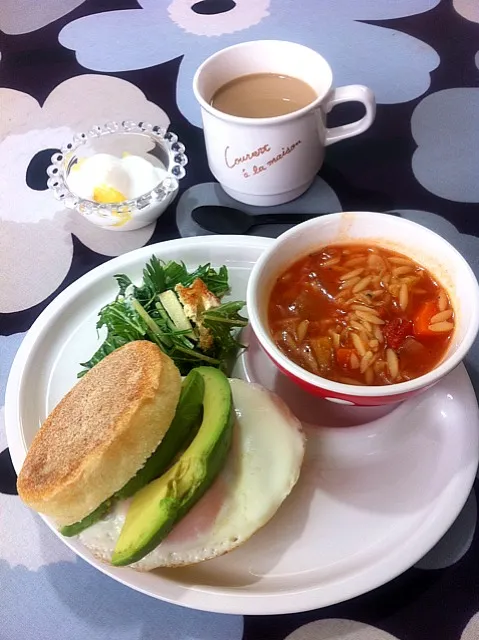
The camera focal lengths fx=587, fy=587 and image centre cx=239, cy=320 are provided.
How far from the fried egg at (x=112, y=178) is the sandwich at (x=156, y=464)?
0.80 meters

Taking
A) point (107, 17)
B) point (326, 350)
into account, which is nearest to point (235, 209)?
point (326, 350)

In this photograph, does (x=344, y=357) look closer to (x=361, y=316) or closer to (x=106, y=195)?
(x=361, y=316)

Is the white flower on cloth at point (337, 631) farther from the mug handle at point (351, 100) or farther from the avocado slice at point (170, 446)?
the mug handle at point (351, 100)

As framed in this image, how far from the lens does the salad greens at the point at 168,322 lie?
157 cm

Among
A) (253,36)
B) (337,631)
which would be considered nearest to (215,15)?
(253,36)

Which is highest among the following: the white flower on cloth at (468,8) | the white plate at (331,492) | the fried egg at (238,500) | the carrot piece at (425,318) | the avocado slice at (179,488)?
the white flower on cloth at (468,8)

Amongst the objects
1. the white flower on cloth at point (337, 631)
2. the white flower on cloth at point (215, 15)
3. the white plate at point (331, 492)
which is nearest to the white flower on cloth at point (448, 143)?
the white plate at point (331, 492)

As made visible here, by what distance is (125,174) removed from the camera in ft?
6.71

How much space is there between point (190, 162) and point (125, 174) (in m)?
0.31

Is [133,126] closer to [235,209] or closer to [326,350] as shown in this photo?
[235,209]

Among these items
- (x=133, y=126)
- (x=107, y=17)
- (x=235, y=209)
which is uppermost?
(x=107, y=17)

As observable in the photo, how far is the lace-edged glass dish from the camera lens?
6.39ft

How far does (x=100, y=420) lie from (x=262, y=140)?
99cm

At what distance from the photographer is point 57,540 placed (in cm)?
143
